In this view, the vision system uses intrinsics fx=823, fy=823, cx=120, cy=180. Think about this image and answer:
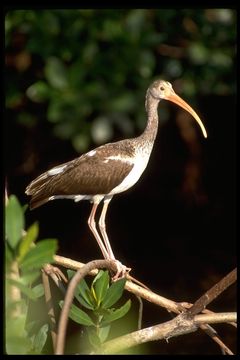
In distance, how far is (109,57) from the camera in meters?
4.79

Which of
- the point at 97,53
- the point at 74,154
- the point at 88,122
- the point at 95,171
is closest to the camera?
the point at 95,171

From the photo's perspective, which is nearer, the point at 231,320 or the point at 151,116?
the point at 231,320

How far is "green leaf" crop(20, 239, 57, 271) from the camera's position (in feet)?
7.25

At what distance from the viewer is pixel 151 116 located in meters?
4.30

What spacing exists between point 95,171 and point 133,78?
3.52 ft

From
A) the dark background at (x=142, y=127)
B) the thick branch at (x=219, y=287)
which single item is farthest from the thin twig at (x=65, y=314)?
the dark background at (x=142, y=127)

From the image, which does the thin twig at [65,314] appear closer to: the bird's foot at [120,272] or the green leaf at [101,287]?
the green leaf at [101,287]

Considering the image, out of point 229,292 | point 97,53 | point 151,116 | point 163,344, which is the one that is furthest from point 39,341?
point 229,292

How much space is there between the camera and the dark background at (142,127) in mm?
4762

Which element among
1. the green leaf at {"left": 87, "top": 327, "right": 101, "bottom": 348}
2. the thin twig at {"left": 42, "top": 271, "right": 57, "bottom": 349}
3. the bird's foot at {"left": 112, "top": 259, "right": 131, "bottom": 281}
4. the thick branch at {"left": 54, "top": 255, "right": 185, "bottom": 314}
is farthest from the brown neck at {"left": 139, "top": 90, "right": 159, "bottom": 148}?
the green leaf at {"left": 87, "top": 327, "right": 101, "bottom": 348}

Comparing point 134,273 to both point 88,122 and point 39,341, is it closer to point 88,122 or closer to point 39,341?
point 88,122

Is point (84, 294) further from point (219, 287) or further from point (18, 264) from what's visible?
point (18, 264)

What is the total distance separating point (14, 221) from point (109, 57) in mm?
2792

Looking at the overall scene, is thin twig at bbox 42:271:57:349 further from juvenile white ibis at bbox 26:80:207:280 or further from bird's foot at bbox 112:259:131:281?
juvenile white ibis at bbox 26:80:207:280
